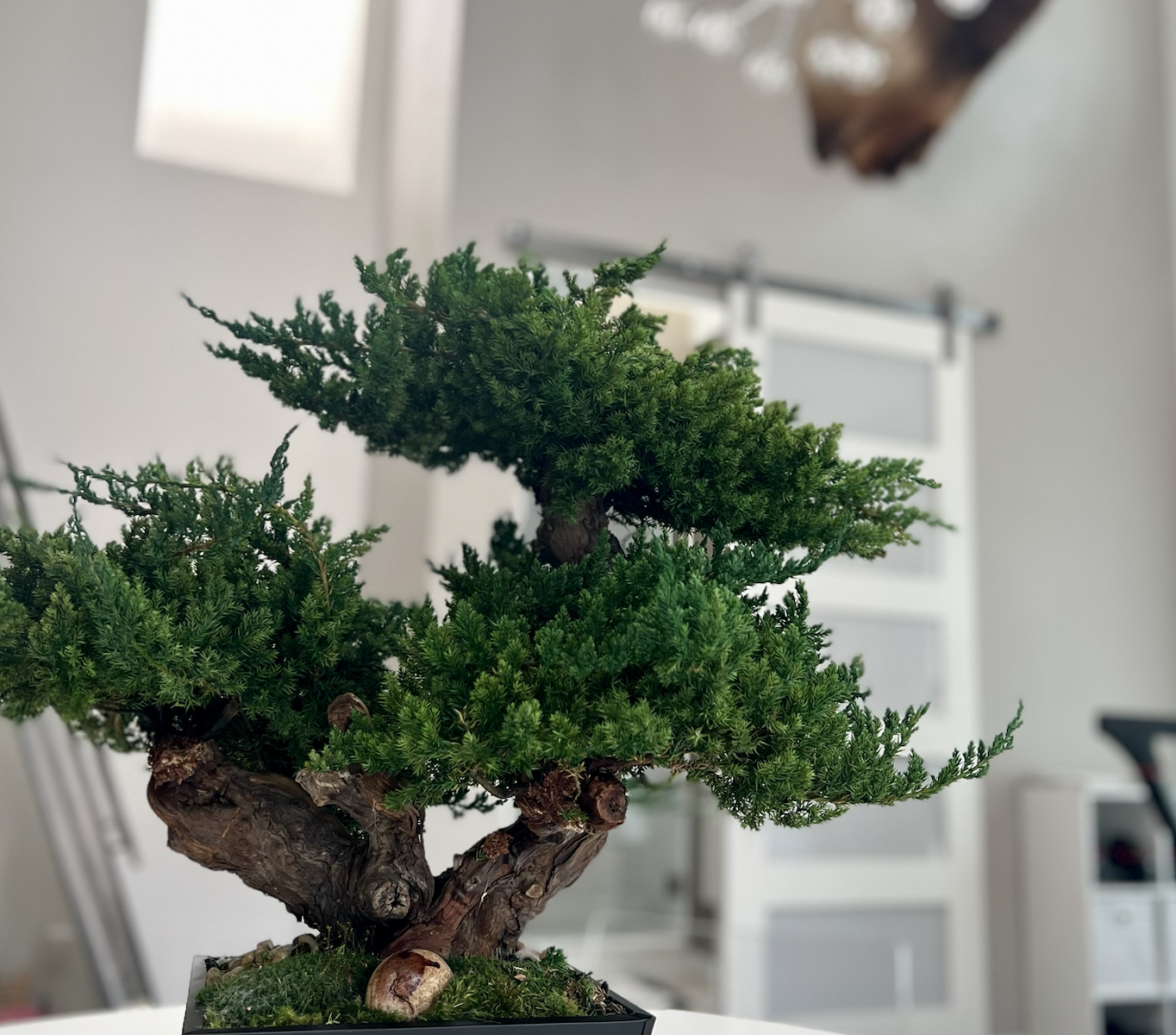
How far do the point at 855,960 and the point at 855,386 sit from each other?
5.83 ft

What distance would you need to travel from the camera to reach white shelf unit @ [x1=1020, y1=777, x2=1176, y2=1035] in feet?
10.7

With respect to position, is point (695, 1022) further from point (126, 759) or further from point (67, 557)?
point (126, 759)

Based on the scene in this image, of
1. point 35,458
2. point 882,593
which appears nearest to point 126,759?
point 35,458

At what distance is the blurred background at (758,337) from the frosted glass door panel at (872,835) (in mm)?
12

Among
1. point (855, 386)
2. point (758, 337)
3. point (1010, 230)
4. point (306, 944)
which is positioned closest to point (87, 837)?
point (306, 944)

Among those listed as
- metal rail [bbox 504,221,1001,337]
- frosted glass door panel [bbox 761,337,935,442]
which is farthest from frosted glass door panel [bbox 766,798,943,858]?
metal rail [bbox 504,221,1001,337]

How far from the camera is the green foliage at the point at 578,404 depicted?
0.75 metres

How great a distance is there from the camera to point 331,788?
2.45 feet

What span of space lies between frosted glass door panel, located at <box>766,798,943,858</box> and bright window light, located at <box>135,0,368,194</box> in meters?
2.23

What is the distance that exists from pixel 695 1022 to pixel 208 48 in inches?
85.8

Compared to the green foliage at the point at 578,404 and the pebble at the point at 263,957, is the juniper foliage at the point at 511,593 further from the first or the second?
the pebble at the point at 263,957

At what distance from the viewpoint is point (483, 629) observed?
73 cm

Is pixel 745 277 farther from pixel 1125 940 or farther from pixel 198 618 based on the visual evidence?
pixel 198 618

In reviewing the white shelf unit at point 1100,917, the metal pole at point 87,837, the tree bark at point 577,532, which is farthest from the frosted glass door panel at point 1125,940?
the tree bark at point 577,532
